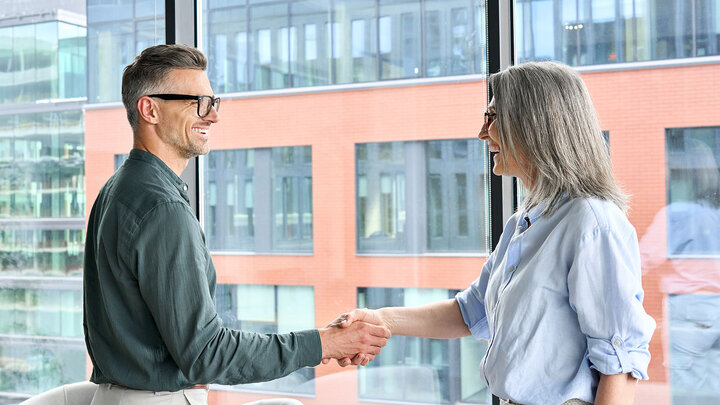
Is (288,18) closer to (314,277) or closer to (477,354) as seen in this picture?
(314,277)

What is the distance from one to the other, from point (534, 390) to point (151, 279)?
0.97m

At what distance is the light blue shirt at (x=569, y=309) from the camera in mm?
1548

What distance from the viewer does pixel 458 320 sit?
231 centimetres

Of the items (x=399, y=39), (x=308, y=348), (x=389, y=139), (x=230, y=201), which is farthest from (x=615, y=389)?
(x=230, y=201)

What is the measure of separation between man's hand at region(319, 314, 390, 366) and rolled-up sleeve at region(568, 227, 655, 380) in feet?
2.62

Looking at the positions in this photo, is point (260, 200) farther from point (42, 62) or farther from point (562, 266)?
point (562, 266)

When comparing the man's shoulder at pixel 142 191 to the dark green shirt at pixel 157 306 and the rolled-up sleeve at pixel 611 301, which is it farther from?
the rolled-up sleeve at pixel 611 301

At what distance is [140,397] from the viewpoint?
6.27 feet

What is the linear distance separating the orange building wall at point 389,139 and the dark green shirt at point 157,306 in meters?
1.31

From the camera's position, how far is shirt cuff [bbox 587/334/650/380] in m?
1.54

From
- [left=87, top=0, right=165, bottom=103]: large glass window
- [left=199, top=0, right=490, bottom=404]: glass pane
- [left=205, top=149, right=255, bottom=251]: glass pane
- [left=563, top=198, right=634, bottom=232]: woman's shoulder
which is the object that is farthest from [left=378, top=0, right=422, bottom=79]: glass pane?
[left=563, top=198, right=634, bottom=232]: woman's shoulder

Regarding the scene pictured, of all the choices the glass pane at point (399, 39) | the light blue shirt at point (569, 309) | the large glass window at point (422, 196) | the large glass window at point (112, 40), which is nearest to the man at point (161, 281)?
the light blue shirt at point (569, 309)

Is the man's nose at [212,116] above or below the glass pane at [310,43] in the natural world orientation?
below

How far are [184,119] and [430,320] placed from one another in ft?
3.35
